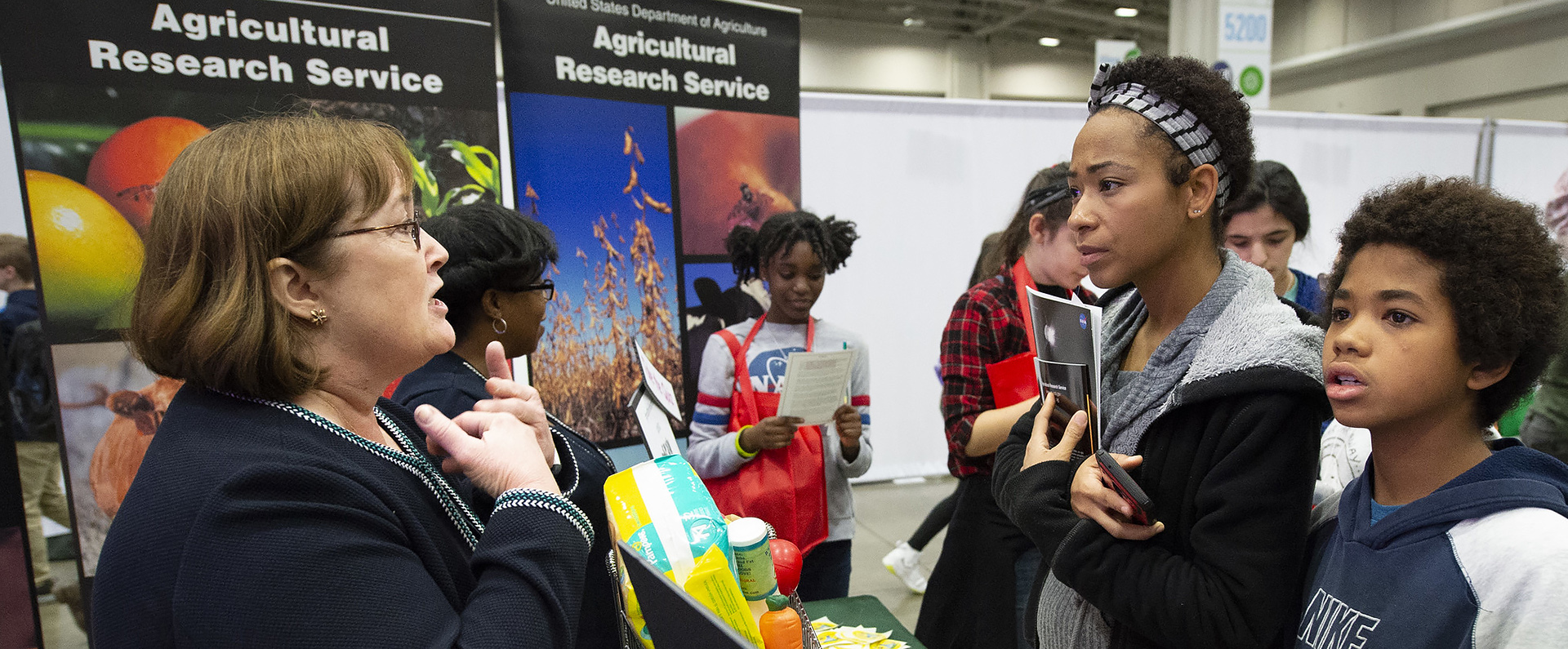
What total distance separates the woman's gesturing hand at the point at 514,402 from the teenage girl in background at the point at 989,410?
1.21 m

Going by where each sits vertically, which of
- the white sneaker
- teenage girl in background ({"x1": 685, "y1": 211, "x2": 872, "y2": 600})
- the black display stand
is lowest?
the white sneaker

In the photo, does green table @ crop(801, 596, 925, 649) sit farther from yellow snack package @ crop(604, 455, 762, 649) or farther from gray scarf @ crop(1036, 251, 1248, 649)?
yellow snack package @ crop(604, 455, 762, 649)

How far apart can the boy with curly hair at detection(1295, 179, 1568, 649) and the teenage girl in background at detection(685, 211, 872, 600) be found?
4.61 ft

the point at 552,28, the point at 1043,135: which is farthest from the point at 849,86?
the point at 552,28

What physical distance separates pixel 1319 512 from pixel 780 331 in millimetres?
1629

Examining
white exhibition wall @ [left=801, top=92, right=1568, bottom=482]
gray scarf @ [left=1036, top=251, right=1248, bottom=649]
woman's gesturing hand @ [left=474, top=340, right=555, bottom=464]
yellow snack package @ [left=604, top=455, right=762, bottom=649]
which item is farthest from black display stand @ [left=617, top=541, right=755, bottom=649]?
white exhibition wall @ [left=801, top=92, right=1568, bottom=482]

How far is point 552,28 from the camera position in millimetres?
2592

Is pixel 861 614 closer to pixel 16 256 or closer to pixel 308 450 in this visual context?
pixel 308 450

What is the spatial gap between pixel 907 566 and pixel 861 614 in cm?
248

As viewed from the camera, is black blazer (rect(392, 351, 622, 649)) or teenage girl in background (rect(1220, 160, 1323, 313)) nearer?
black blazer (rect(392, 351, 622, 649))

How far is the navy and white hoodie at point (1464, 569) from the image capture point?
848 millimetres

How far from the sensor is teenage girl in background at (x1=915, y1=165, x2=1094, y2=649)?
2074 millimetres

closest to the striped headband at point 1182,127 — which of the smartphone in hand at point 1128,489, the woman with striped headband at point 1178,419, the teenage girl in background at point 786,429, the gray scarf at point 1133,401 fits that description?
the woman with striped headband at point 1178,419

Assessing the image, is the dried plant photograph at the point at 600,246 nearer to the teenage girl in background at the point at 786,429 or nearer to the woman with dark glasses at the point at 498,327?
the teenage girl in background at the point at 786,429
